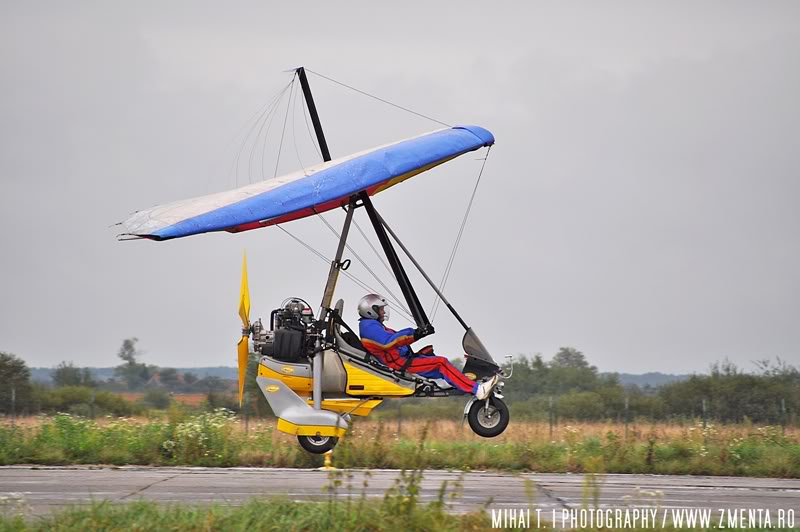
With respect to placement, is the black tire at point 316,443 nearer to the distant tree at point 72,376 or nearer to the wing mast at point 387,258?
the wing mast at point 387,258

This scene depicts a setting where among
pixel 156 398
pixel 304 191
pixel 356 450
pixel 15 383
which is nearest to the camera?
pixel 304 191

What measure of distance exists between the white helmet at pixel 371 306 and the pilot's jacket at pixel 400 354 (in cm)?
10

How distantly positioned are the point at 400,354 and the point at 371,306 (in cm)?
89

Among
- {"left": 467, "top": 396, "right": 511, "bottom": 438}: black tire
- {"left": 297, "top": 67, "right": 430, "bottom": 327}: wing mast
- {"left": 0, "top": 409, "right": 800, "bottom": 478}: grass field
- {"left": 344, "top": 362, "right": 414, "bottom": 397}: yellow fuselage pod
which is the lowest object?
{"left": 0, "top": 409, "right": 800, "bottom": 478}: grass field

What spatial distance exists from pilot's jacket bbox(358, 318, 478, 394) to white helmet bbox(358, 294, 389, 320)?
0.34ft

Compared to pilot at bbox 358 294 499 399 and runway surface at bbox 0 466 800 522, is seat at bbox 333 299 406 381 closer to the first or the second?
pilot at bbox 358 294 499 399

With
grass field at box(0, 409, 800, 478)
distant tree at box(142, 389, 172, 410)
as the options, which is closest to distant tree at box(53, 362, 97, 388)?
distant tree at box(142, 389, 172, 410)

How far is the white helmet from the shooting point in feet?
56.4

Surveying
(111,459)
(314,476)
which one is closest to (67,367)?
(111,459)

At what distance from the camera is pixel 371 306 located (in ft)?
56.3

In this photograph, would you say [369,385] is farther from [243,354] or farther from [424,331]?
[243,354]

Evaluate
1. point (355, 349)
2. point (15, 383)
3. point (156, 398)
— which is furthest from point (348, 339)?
point (156, 398)

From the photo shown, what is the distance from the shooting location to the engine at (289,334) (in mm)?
16938

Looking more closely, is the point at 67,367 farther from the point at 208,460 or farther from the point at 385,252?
the point at 385,252
